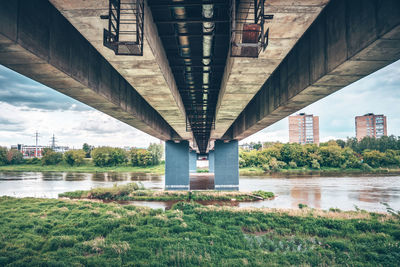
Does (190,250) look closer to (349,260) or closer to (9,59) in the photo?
(349,260)

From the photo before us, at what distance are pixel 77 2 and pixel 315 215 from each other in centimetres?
1684

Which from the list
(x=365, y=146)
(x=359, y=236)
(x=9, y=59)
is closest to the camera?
(x=9, y=59)

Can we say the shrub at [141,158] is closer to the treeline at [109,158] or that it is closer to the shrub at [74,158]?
the treeline at [109,158]

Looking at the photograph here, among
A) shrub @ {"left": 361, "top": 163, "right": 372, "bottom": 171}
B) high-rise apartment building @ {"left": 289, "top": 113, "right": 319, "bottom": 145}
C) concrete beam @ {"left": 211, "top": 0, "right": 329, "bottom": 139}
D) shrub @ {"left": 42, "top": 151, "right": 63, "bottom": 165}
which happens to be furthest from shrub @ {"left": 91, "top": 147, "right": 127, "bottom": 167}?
high-rise apartment building @ {"left": 289, "top": 113, "right": 319, "bottom": 145}

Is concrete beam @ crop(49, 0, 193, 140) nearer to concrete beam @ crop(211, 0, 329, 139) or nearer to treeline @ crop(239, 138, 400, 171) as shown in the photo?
concrete beam @ crop(211, 0, 329, 139)

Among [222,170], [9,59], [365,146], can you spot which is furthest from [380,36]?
[365,146]

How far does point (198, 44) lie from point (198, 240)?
8086mm

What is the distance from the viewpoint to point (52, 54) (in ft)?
Result: 17.9

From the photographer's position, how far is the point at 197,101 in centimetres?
1449

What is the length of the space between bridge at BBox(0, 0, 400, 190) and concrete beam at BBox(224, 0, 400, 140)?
0.06ft

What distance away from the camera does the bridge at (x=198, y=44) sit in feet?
14.0

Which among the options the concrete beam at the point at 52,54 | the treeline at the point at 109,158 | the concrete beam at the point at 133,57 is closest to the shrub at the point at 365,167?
the treeline at the point at 109,158

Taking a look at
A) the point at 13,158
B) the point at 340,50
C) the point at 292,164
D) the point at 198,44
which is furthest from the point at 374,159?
the point at 13,158

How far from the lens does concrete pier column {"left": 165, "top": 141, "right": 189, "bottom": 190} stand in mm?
33781
